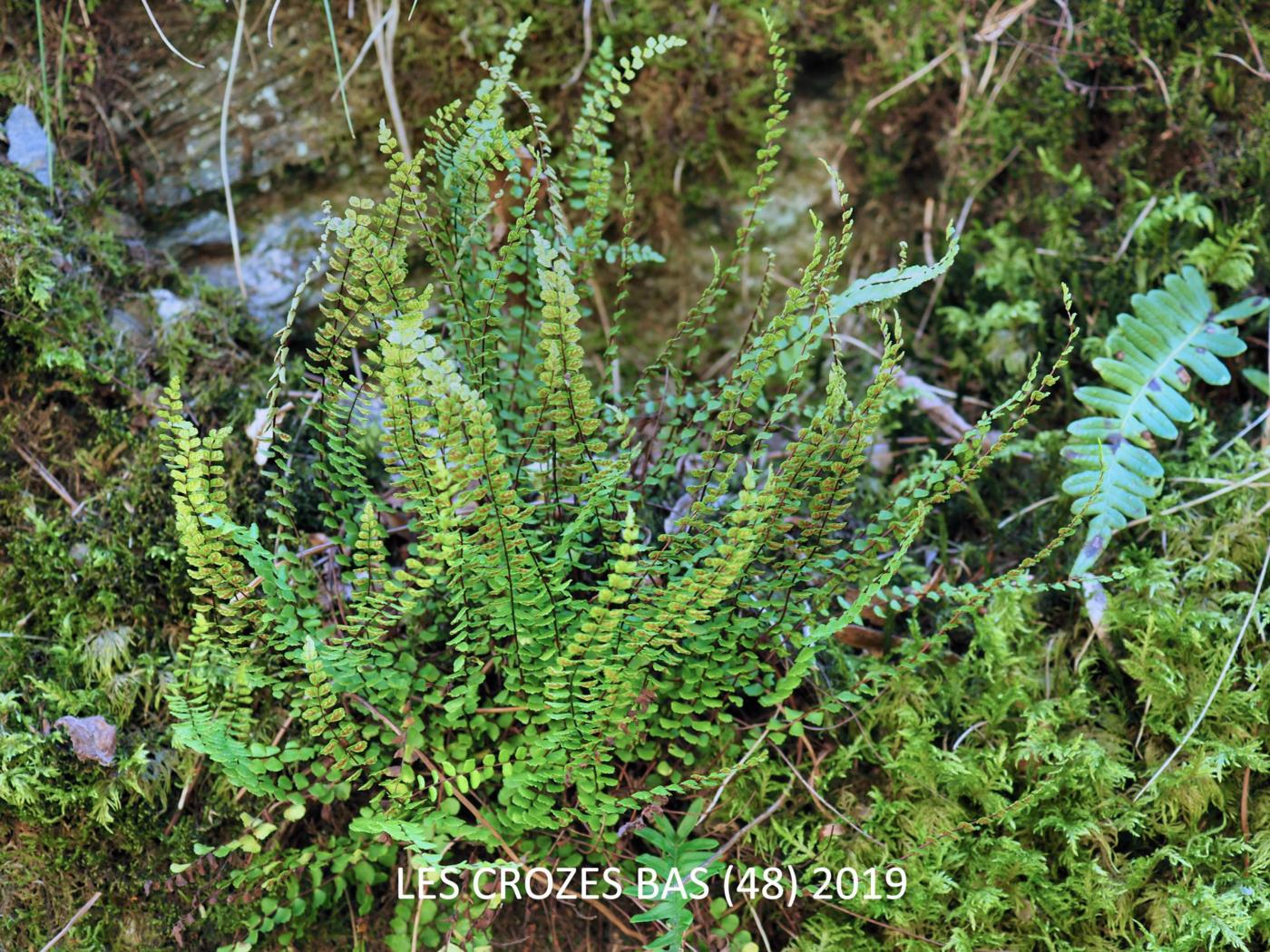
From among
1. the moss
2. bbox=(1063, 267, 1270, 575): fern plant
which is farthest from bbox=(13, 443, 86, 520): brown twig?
bbox=(1063, 267, 1270, 575): fern plant

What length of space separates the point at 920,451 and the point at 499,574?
1387 millimetres

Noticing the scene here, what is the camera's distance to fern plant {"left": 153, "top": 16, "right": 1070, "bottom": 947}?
5.89 ft

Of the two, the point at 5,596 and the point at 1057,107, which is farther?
the point at 1057,107

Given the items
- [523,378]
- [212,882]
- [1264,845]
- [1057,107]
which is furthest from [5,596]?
[1057,107]

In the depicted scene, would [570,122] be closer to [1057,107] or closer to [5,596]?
[1057,107]

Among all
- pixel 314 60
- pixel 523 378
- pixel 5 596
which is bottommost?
pixel 5 596

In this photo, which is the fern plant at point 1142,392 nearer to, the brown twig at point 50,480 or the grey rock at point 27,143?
the brown twig at point 50,480

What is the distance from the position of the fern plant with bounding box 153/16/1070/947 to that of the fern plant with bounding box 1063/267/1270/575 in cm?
45

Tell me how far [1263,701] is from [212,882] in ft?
7.49

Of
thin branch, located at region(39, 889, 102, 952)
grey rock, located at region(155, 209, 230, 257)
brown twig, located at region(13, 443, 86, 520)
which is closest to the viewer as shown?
thin branch, located at region(39, 889, 102, 952)

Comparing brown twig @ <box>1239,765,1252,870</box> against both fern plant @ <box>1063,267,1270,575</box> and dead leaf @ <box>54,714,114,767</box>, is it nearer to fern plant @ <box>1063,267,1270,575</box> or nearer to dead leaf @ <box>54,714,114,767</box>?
fern plant @ <box>1063,267,1270,575</box>

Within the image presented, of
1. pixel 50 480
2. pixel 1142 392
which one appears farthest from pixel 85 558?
pixel 1142 392

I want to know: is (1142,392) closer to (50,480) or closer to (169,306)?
(169,306)

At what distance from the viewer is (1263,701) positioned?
223cm
